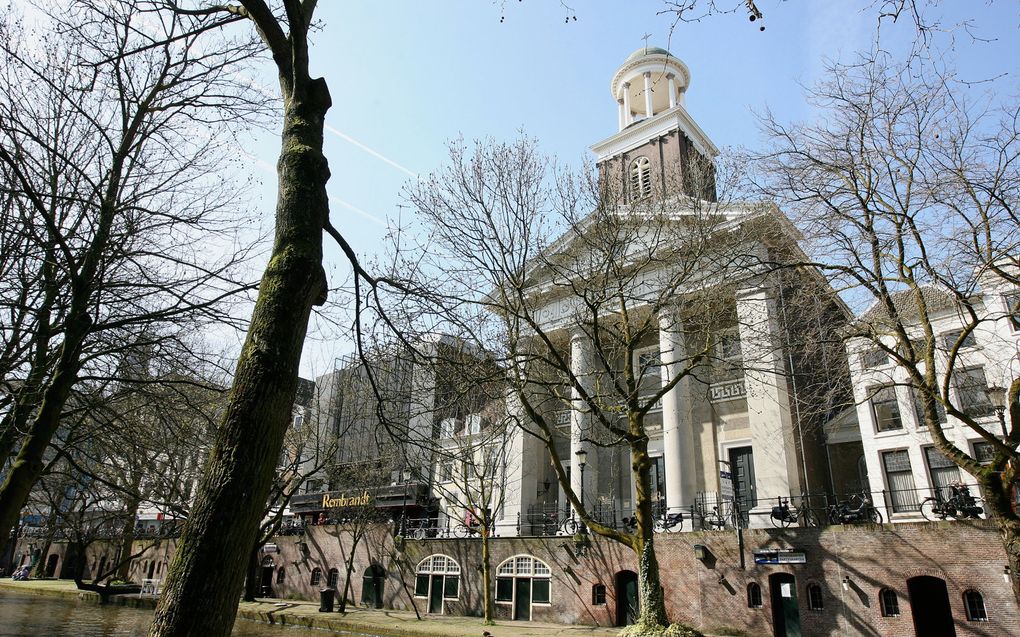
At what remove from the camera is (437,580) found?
27.7 metres

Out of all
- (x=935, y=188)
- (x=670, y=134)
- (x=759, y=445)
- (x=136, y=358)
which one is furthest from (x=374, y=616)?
(x=670, y=134)

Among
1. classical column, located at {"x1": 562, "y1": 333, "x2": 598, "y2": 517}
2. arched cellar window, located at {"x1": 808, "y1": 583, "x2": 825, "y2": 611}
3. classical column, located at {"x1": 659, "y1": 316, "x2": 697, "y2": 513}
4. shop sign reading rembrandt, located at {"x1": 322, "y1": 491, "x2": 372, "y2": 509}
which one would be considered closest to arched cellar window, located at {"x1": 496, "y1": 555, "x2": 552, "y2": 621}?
classical column, located at {"x1": 562, "y1": 333, "x2": 598, "y2": 517}

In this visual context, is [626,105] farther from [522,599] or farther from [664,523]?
[522,599]

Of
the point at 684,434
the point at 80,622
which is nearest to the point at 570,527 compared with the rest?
the point at 684,434

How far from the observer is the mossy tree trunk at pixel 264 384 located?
3609 mm

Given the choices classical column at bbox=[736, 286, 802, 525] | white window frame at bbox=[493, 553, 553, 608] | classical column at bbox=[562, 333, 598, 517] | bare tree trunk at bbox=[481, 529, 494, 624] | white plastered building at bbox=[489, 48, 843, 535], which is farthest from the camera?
classical column at bbox=[562, 333, 598, 517]

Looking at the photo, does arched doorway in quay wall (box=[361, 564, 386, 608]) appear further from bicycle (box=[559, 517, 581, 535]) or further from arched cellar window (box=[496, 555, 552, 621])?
bicycle (box=[559, 517, 581, 535])

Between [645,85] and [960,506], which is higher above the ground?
[645,85]

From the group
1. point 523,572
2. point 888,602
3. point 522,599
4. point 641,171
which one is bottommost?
point 522,599

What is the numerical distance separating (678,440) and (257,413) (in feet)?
77.5

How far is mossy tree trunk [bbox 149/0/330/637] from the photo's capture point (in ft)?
11.8

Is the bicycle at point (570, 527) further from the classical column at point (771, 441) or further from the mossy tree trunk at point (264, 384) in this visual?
the mossy tree trunk at point (264, 384)

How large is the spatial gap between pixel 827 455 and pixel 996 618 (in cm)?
1290

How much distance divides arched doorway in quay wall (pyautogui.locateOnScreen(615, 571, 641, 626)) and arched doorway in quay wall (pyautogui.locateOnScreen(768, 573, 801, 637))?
14.8 feet
